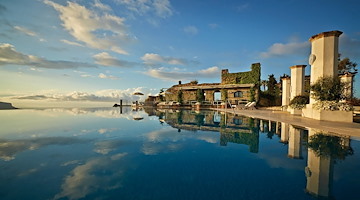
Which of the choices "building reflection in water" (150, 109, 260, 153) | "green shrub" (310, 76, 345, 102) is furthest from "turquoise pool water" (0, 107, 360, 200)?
"green shrub" (310, 76, 345, 102)

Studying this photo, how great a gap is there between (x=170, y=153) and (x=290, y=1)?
12.7 metres

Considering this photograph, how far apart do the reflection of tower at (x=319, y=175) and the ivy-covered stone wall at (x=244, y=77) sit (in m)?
22.1

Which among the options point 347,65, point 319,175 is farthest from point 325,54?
point 347,65

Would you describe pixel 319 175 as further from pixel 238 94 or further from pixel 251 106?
pixel 238 94

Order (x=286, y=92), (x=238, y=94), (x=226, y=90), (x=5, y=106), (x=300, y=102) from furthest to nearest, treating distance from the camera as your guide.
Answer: (x=226, y=90) < (x=238, y=94) < (x=5, y=106) < (x=286, y=92) < (x=300, y=102)

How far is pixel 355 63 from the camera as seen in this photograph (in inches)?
782

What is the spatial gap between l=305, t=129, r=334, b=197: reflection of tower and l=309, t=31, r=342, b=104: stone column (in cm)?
786

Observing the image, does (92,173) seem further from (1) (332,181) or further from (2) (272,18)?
(2) (272,18)

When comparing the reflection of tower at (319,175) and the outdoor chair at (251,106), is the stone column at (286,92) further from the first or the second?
the reflection of tower at (319,175)

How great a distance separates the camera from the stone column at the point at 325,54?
8.40 meters

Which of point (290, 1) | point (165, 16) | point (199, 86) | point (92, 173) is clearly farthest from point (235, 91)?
point (92, 173)

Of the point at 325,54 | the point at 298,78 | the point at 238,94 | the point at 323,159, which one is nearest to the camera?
the point at 323,159

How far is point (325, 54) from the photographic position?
856cm

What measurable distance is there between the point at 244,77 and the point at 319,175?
24.2 m
